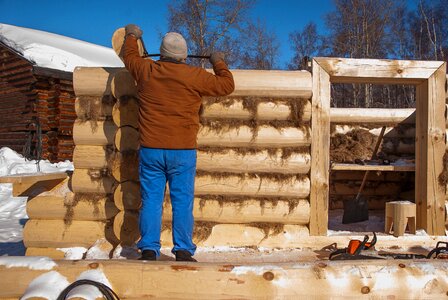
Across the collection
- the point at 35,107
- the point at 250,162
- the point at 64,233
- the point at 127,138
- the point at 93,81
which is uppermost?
the point at 35,107

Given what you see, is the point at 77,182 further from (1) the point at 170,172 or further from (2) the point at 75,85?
(1) the point at 170,172

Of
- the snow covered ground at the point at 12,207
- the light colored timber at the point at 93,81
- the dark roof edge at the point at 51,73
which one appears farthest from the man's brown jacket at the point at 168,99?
the dark roof edge at the point at 51,73

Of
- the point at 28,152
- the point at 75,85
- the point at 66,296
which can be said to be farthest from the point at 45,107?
the point at 66,296

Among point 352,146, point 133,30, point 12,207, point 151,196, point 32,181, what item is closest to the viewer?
point 151,196

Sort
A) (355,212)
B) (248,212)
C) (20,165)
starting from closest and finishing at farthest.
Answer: (248,212), (355,212), (20,165)

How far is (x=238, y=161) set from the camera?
169 inches

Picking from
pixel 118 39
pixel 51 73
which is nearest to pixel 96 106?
pixel 118 39

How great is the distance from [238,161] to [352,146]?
2.98 metres

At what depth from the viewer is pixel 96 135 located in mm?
4332

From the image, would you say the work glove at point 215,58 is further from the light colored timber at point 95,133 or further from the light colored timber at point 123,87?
the light colored timber at point 95,133

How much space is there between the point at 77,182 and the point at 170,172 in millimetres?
1570

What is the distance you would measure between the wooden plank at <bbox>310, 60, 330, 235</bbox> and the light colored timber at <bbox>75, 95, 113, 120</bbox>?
238 cm

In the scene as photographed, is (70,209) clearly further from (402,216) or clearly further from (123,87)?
(402,216)

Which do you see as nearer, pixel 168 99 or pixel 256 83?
pixel 168 99
